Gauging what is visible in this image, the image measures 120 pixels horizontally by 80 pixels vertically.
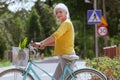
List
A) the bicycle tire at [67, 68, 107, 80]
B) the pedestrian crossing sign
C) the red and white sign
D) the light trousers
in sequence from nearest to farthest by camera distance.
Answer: the bicycle tire at [67, 68, 107, 80] < the light trousers < the pedestrian crossing sign < the red and white sign

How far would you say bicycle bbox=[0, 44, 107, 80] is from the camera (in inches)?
306

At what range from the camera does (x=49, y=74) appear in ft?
26.2

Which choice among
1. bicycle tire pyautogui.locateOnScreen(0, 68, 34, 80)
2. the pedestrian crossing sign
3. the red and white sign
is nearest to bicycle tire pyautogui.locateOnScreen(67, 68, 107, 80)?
bicycle tire pyautogui.locateOnScreen(0, 68, 34, 80)

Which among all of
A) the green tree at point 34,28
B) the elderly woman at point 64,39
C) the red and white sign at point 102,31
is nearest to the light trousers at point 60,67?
the elderly woman at point 64,39

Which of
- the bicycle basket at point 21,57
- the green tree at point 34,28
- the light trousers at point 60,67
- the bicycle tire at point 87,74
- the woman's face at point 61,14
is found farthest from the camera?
the green tree at point 34,28

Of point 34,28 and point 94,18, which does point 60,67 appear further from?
point 34,28

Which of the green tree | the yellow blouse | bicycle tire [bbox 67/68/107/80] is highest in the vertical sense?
the yellow blouse

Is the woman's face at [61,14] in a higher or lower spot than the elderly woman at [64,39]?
higher

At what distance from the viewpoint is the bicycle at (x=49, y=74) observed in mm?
7771

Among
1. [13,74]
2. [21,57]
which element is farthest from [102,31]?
[21,57]

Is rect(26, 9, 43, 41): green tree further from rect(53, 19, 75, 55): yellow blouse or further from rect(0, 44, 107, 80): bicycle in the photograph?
rect(53, 19, 75, 55): yellow blouse

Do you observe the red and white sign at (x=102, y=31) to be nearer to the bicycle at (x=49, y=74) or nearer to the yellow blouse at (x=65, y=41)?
the bicycle at (x=49, y=74)

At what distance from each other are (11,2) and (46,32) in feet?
79.4

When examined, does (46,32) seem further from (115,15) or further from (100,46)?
(115,15)
